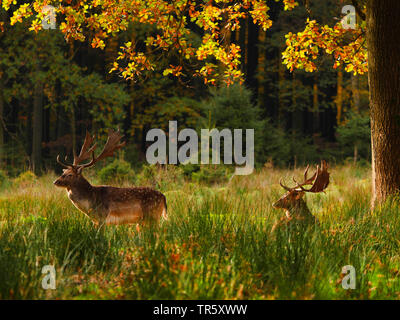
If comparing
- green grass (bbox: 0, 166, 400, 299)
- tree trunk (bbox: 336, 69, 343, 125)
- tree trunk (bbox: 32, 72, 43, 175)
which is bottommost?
green grass (bbox: 0, 166, 400, 299)

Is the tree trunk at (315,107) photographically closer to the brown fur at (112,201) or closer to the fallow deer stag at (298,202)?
the fallow deer stag at (298,202)

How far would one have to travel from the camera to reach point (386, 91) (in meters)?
7.65

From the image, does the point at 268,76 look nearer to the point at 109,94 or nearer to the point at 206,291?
the point at 109,94

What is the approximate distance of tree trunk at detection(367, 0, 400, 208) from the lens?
24.9ft

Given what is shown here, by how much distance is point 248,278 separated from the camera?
4066 millimetres

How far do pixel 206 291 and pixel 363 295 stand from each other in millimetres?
1347

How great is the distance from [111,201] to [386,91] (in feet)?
14.7

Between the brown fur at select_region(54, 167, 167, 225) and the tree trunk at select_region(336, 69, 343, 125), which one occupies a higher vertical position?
the tree trunk at select_region(336, 69, 343, 125)

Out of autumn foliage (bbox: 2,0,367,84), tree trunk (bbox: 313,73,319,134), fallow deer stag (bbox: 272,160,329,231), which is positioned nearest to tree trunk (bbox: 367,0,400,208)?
autumn foliage (bbox: 2,0,367,84)

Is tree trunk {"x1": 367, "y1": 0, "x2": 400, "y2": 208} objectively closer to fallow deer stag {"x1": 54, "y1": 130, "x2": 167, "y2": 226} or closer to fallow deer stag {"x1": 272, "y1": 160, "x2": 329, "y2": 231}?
fallow deer stag {"x1": 272, "y1": 160, "x2": 329, "y2": 231}

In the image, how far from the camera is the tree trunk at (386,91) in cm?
758

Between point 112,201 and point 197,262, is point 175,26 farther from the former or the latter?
point 197,262

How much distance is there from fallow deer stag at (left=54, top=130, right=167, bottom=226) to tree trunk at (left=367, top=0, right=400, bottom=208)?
3494mm

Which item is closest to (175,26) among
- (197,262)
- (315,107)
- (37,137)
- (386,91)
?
(386,91)
